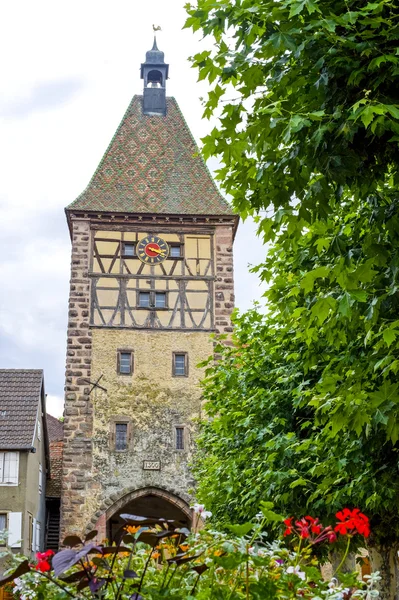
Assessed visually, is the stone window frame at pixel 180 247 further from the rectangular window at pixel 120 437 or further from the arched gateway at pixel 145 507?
the arched gateway at pixel 145 507

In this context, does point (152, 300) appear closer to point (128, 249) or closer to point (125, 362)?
point (128, 249)

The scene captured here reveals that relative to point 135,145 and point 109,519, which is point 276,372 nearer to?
point 109,519

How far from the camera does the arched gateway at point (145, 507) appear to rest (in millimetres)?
26719

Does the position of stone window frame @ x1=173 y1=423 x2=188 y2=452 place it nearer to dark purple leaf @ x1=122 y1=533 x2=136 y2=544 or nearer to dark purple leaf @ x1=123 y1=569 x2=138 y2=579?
dark purple leaf @ x1=122 y1=533 x2=136 y2=544

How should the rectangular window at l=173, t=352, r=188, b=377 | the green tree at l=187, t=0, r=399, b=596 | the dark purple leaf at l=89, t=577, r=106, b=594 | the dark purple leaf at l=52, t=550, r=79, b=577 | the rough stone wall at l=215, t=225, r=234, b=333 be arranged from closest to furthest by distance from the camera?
the dark purple leaf at l=52, t=550, r=79, b=577 → the dark purple leaf at l=89, t=577, r=106, b=594 → the green tree at l=187, t=0, r=399, b=596 → the rectangular window at l=173, t=352, r=188, b=377 → the rough stone wall at l=215, t=225, r=234, b=333

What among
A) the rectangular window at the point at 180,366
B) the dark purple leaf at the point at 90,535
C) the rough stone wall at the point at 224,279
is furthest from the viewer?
the rough stone wall at the point at 224,279

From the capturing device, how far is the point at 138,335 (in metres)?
28.3

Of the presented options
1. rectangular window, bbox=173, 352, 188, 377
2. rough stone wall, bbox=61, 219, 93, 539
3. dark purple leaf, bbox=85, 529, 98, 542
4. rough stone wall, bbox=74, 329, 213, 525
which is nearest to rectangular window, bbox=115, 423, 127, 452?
rough stone wall, bbox=74, 329, 213, 525

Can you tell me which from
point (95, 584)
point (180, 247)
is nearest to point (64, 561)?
point (95, 584)

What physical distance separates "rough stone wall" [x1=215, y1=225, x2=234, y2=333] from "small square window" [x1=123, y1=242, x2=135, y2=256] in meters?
2.90

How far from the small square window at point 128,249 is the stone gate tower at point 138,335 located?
0.13 feet

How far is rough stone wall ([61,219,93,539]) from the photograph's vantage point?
87.6ft

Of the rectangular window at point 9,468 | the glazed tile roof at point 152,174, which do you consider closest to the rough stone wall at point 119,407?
the rectangular window at point 9,468

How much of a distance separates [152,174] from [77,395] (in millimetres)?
9030
